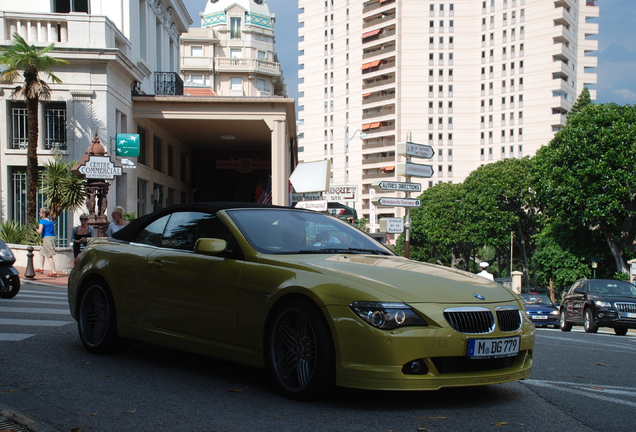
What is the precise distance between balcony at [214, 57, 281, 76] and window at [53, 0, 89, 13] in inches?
2396

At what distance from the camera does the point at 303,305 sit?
186 inches

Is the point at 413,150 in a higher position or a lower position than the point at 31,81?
lower

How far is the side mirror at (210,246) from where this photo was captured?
527cm

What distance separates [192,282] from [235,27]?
99514 mm

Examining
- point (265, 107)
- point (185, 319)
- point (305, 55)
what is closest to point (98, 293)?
point (185, 319)

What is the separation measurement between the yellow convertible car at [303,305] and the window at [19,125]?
2045cm

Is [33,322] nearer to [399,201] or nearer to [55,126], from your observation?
[399,201]

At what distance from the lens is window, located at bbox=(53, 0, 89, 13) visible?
2794cm

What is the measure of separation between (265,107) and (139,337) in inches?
945

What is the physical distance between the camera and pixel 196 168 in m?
42.0

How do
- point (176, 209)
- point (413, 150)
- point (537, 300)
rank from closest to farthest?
point (176, 209) → point (413, 150) → point (537, 300)

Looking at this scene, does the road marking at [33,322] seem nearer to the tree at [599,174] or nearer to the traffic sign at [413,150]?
the traffic sign at [413,150]

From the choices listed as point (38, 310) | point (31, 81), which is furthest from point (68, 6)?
point (38, 310)

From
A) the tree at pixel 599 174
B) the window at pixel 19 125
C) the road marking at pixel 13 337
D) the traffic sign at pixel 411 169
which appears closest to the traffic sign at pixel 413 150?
the traffic sign at pixel 411 169
